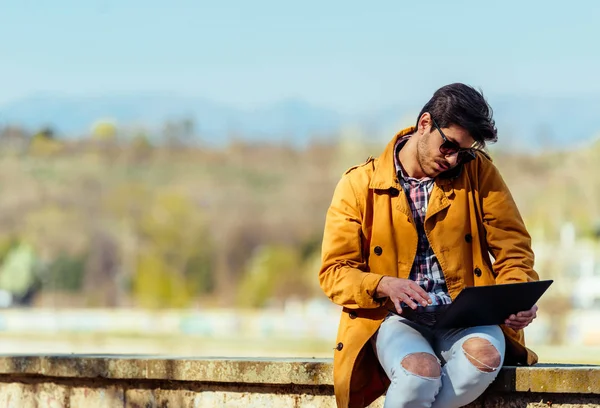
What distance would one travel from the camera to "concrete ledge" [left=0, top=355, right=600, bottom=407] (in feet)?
16.2

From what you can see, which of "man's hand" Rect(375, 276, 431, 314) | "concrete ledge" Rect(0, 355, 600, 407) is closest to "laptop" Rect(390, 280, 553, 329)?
"man's hand" Rect(375, 276, 431, 314)

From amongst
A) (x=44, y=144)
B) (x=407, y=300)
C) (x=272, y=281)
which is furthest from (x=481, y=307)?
(x=44, y=144)

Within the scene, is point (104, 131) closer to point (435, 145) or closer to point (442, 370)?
point (435, 145)

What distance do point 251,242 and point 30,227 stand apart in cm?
2056

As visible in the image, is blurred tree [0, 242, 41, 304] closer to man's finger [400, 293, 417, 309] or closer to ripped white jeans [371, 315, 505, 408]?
ripped white jeans [371, 315, 505, 408]

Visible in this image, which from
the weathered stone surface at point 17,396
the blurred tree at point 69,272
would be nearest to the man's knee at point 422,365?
the weathered stone surface at point 17,396

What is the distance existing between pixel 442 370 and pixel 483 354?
0.19 meters

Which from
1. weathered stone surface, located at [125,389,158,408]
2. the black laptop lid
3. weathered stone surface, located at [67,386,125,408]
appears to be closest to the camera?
the black laptop lid

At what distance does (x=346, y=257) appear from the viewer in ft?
16.8

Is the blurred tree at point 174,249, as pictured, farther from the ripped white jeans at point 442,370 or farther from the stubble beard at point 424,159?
the ripped white jeans at point 442,370

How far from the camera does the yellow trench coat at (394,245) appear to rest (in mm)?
5059

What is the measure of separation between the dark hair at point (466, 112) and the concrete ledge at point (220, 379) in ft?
3.07

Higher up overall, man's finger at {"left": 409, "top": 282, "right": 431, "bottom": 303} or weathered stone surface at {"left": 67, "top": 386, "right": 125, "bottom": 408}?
man's finger at {"left": 409, "top": 282, "right": 431, "bottom": 303}

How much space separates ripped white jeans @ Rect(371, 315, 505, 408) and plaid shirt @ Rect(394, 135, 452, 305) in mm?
181
